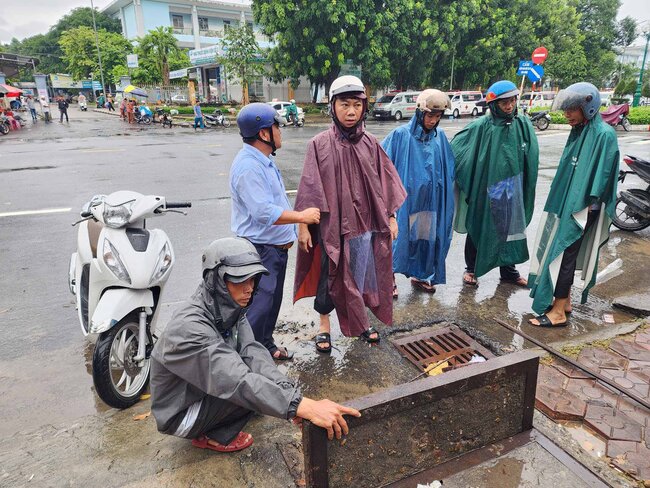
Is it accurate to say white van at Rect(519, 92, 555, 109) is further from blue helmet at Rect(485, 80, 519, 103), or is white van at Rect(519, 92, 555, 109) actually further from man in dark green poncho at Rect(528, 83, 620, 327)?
man in dark green poncho at Rect(528, 83, 620, 327)

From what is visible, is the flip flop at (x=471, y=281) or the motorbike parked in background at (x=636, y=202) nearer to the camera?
the flip flop at (x=471, y=281)

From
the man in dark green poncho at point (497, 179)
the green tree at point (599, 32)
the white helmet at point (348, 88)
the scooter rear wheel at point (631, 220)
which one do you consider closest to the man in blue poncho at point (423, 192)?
the man in dark green poncho at point (497, 179)

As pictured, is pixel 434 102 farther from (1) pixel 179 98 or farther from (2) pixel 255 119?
(1) pixel 179 98

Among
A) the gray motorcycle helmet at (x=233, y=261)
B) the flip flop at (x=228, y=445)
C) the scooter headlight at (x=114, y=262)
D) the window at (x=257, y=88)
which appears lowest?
the flip flop at (x=228, y=445)

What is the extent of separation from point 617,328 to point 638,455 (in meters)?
1.51

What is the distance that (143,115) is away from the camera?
25562 mm

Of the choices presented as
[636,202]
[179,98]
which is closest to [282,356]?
[636,202]

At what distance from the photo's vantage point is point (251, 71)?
28188 millimetres

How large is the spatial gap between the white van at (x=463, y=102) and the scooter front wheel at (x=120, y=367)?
90.6ft

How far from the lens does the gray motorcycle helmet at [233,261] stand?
6.11ft

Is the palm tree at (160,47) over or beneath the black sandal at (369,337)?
over

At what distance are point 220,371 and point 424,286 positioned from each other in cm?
279

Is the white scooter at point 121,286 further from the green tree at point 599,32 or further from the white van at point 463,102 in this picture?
the green tree at point 599,32

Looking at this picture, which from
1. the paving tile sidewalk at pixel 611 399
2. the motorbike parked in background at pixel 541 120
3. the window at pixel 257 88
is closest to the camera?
the paving tile sidewalk at pixel 611 399
